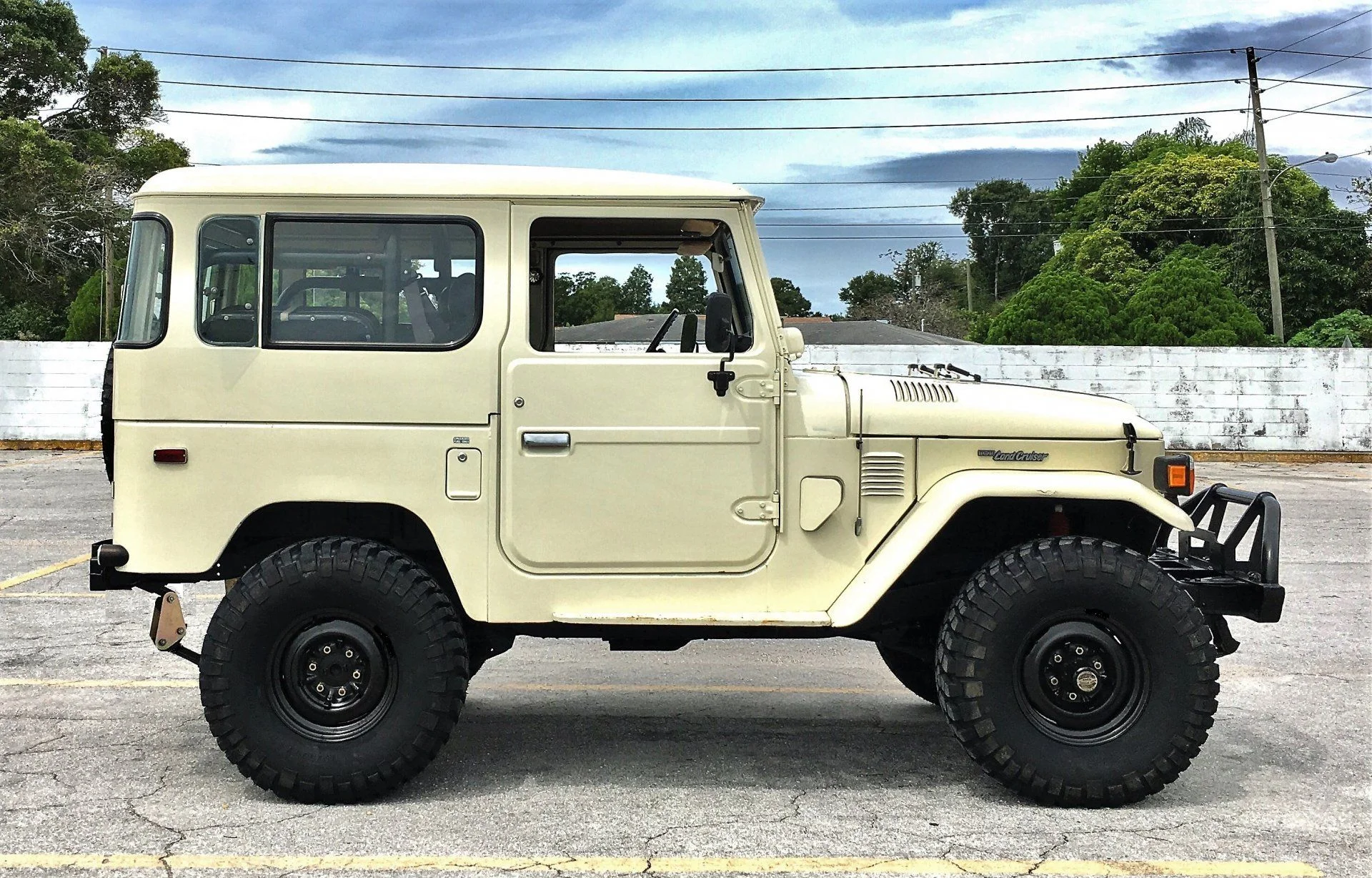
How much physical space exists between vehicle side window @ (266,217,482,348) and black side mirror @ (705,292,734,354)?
0.88 meters

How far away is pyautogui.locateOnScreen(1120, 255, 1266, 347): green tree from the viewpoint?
37219 mm

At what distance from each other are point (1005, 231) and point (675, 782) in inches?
4054

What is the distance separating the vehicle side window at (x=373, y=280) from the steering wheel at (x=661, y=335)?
2.25 ft

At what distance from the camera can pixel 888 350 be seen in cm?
2378

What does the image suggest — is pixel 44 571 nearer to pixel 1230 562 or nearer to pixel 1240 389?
pixel 1230 562

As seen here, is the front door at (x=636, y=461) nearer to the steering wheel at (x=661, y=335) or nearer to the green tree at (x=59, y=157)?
the steering wheel at (x=661, y=335)

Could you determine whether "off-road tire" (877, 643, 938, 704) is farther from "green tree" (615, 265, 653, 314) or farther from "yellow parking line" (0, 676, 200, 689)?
"yellow parking line" (0, 676, 200, 689)

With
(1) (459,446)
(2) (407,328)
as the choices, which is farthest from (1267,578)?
(2) (407,328)

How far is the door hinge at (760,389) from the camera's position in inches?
194

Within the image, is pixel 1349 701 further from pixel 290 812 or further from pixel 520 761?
pixel 290 812

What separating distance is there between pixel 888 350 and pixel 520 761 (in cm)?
1912

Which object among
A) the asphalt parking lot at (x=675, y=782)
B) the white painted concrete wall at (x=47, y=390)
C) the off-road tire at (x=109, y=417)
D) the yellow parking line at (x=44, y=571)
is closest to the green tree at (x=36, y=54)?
the white painted concrete wall at (x=47, y=390)

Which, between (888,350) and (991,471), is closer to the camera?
(991,471)

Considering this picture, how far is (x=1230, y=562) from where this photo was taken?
5273mm
